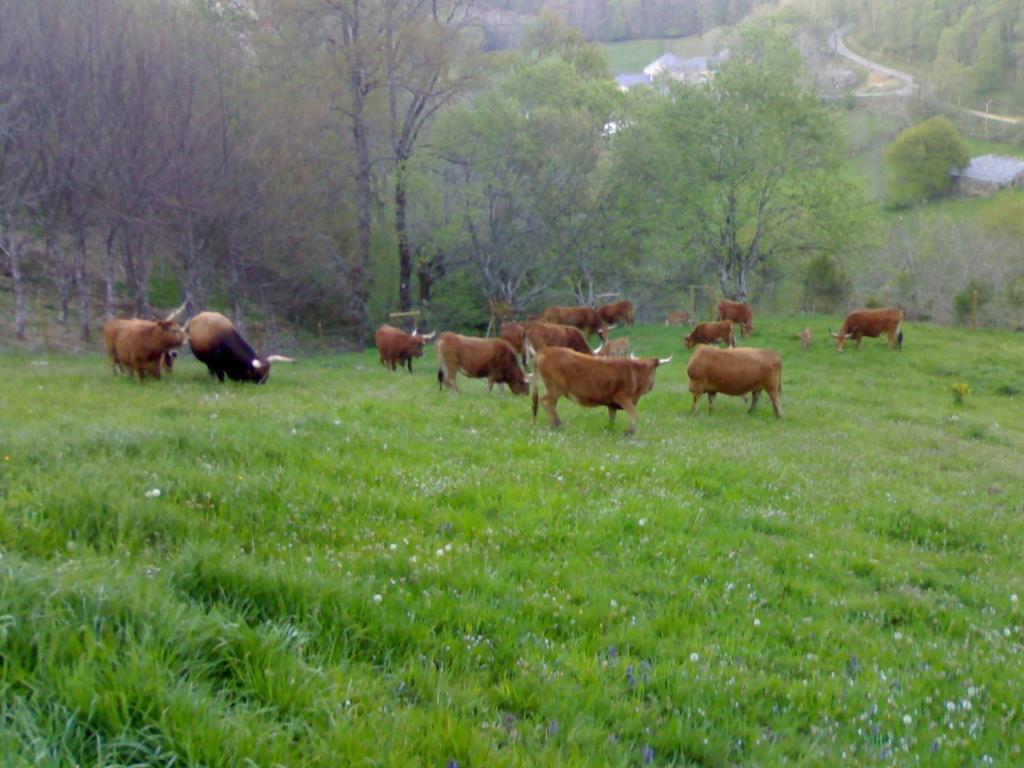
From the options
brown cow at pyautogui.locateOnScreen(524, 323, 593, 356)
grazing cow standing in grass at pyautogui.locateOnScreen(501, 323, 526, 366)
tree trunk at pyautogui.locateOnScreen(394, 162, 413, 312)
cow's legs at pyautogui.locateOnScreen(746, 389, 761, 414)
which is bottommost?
cow's legs at pyautogui.locateOnScreen(746, 389, 761, 414)

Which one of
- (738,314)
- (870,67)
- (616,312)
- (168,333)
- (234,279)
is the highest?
(870,67)

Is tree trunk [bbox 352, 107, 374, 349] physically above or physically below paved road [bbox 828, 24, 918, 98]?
below

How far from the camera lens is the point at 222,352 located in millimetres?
18344

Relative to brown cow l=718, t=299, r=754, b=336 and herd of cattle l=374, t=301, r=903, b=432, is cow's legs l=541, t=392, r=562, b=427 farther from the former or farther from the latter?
brown cow l=718, t=299, r=754, b=336

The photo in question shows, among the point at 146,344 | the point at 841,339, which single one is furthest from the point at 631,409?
the point at 841,339

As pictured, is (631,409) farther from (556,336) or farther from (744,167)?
(744,167)

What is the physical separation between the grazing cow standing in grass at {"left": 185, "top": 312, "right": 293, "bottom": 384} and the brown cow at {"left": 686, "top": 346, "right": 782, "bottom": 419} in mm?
9764

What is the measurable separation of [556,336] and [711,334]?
10174 millimetres

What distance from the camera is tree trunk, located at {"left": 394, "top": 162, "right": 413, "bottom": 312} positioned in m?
39.2

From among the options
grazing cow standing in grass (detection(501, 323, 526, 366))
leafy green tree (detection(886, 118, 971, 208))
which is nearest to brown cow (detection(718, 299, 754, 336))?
grazing cow standing in grass (detection(501, 323, 526, 366))

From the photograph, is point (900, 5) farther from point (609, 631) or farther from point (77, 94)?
point (609, 631)

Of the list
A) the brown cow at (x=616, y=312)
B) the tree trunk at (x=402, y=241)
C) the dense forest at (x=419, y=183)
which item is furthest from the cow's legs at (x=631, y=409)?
the tree trunk at (x=402, y=241)

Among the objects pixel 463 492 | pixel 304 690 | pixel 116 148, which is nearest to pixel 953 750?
pixel 304 690

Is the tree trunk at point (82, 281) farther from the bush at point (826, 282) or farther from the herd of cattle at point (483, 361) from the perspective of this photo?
the bush at point (826, 282)
